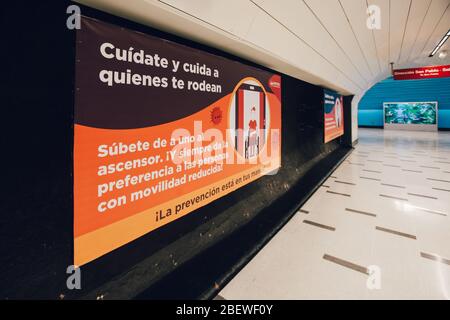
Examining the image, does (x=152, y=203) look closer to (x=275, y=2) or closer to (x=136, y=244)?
(x=136, y=244)

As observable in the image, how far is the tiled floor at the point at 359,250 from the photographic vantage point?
62.4 inches

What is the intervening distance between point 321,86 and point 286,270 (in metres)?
4.47

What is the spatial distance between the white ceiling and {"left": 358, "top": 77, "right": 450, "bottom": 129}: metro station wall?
12.7 meters

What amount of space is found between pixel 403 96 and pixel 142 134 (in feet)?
61.7

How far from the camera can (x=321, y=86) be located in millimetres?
5176

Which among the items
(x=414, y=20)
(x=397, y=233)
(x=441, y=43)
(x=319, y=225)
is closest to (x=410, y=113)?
(x=441, y=43)

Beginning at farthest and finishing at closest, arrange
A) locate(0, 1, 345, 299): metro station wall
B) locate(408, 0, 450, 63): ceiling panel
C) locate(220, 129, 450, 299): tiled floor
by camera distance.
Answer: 1. locate(408, 0, 450, 63): ceiling panel
2. locate(220, 129, 450, 299): tiled floor
3. locate(0, 1, 345, 299): metro station wall

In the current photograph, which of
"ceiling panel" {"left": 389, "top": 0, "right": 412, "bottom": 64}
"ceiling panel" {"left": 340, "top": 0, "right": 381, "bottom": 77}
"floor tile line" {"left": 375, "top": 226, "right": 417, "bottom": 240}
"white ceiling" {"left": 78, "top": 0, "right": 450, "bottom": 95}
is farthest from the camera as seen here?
"ceiling panel" {"left": 389, "top": 0, "right": 412, "bottom": 64}

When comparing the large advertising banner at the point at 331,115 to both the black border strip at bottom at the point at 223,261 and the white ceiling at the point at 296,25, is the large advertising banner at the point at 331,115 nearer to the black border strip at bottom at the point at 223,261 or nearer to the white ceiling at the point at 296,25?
the white ceiling at the point at 296,25

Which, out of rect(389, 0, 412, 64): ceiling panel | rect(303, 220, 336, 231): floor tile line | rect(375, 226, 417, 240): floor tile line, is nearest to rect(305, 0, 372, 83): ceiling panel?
rect(389, 0, 412, 64): ceiling panel

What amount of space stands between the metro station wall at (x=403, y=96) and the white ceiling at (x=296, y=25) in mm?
12737

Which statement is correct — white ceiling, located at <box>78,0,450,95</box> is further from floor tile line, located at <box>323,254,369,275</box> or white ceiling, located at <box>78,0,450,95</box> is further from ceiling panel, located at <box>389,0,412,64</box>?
floor tile line, located at <box>323,254,369,275</box>

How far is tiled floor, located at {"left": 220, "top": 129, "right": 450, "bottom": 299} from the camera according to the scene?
1585 mm
